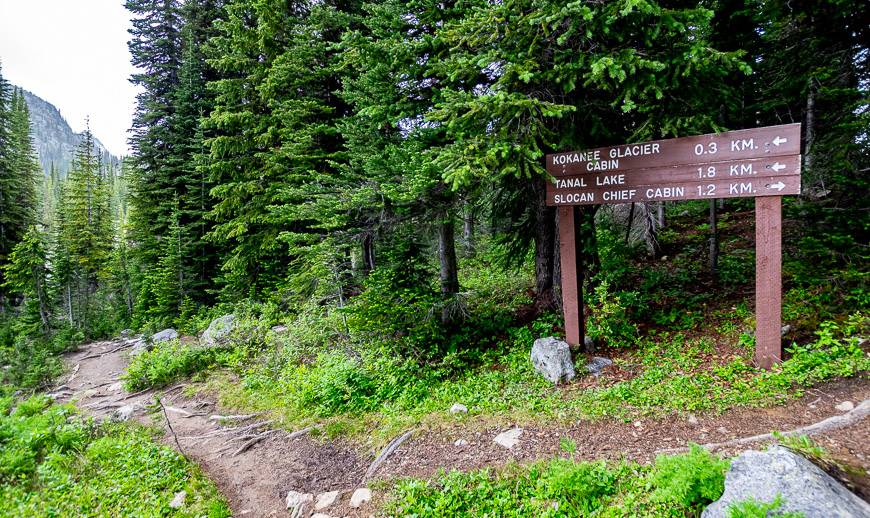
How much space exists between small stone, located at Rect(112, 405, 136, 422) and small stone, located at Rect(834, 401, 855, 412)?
12.3 m

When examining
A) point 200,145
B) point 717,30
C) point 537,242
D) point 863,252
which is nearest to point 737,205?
point 717,30

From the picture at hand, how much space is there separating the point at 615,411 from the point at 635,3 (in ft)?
16.4

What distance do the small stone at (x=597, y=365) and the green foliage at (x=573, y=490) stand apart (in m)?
2.37

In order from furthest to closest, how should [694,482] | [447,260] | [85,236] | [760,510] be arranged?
[85,236]
[447,260]
[694,482]
[760,510]

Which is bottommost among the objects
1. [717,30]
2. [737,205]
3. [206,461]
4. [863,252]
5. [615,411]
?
[206,461]

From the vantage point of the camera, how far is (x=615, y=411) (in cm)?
509

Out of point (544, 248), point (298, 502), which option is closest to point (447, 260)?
point (544, 248)

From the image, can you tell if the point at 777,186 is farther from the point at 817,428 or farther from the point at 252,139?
the point at 252,139

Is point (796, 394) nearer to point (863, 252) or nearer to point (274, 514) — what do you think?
point (863, 252)

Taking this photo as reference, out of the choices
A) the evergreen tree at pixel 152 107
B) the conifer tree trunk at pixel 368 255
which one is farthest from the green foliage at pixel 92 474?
the evergreen tree at pixel 152 107

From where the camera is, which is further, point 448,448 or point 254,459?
point 254,459

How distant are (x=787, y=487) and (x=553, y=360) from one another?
12.3ft

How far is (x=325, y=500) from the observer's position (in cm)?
473

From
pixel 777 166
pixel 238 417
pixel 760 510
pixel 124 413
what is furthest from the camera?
pixel 124 413
